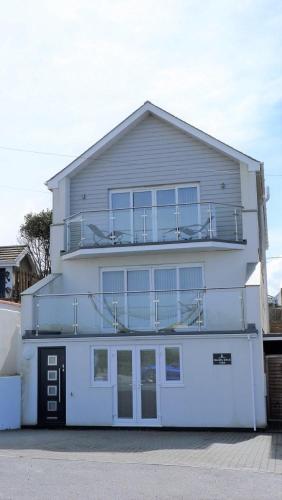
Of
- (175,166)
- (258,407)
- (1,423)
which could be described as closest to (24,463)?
(1,423)

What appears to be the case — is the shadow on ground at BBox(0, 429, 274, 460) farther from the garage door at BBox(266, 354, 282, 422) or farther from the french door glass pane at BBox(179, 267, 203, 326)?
the french door glass pane at BBox(179, 267, 203, 326)

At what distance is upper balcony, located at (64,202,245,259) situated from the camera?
18.2m

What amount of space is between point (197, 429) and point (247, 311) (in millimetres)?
3294

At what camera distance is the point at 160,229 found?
1847cm

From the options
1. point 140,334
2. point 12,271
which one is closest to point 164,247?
point 140,334

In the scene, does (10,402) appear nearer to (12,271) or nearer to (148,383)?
(148,383)

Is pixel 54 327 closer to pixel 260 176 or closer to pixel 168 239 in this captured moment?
pixel 168 239

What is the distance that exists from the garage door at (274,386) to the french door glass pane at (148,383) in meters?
3.33

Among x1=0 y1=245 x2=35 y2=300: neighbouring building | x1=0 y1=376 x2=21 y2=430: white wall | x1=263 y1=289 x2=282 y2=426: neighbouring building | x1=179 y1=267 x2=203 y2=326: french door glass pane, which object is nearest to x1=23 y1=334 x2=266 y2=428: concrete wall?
x1=0 y1=376 x2=21 y2=430: white wall

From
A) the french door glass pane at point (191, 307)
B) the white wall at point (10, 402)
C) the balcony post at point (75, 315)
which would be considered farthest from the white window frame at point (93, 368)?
the french door glass pane at point (191, 307)

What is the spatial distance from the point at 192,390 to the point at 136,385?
59.7 inches

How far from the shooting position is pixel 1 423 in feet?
52.8

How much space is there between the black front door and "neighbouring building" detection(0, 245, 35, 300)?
1261cm

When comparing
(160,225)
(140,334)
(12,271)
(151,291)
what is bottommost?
(140,334)
